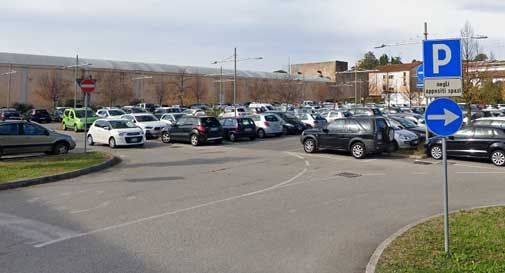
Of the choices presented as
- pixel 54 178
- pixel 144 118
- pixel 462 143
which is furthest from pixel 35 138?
pixel 462 143

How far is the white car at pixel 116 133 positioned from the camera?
22.9 metres

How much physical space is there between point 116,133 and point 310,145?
953 centimetres

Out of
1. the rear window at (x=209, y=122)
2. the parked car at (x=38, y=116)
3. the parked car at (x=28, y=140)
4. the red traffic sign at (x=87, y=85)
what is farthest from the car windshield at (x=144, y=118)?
the parked car at (x=38, y=116)

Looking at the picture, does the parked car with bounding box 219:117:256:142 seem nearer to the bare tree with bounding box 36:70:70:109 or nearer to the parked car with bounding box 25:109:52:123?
the parked car with bounding box 25:109:52:123

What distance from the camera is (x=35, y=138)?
58.4ft

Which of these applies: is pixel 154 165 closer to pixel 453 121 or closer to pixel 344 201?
pixel 344 201

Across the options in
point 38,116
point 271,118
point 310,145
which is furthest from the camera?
point 38,116

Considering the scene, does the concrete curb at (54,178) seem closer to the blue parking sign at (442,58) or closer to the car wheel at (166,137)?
the car wheel at (166,137)

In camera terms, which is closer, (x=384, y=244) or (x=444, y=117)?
(x=444, y=117)

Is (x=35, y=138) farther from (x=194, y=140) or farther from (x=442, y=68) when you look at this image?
(x=442, y=68)

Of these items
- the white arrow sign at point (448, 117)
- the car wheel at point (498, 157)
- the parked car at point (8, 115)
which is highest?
the parked car at point (8, 115)

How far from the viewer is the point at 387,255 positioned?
A: 19.2ft

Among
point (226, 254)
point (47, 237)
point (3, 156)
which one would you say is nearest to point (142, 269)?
point (226, 254)

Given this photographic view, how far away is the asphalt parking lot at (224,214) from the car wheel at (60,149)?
13.6 ft
